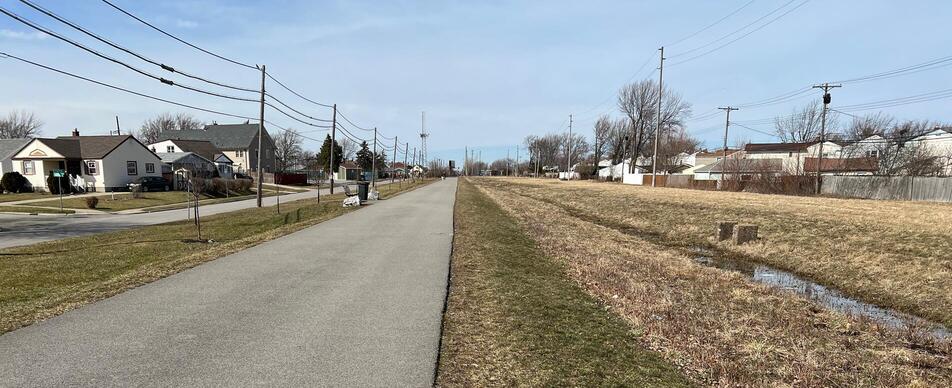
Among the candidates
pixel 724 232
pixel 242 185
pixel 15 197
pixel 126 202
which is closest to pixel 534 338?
pixel 724 232

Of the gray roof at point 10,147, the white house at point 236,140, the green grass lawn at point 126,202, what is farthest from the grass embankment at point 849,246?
the white house at point 236,140

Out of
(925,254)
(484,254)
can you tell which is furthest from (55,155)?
(925,254)

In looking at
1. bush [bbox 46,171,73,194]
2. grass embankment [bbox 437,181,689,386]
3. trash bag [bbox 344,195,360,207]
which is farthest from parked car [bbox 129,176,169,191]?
grass embankment [bbox 437,181,689,386]

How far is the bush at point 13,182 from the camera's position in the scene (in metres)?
34.7

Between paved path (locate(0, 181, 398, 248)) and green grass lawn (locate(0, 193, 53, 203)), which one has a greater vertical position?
paved path (locate(0, 181, 398, 248))

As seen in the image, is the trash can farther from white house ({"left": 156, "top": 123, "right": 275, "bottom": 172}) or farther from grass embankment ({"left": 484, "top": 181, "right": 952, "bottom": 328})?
white house ({"left": 156, "top": 123, "right": 275, "bottom": 172})

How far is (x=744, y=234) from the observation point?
13555mm

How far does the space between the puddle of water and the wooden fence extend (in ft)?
85.3

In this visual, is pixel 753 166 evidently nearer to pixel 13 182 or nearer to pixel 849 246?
pixel 849 246

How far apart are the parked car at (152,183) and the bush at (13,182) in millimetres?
7079

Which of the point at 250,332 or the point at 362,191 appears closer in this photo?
the point at 250,332

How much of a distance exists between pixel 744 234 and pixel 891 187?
25.0 m

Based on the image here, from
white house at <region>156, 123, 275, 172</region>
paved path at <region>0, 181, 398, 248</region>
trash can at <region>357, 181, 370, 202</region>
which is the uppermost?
white house at <region>156, 123, 275, 172</region>

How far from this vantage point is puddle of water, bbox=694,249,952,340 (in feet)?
22.1
